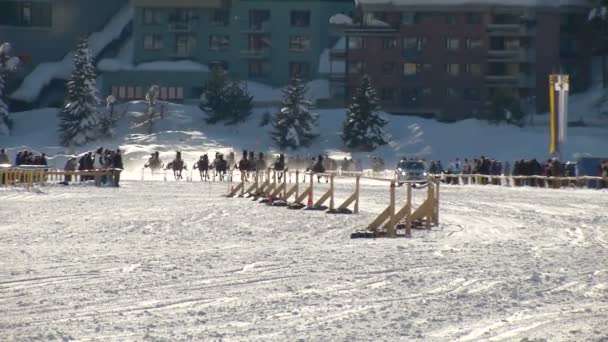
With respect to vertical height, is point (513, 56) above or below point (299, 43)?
below

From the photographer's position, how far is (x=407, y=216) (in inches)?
1057

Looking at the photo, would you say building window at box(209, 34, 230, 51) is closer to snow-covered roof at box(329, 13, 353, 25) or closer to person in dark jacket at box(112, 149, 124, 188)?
snow-covered roof at box(329, 13, 353, 25)

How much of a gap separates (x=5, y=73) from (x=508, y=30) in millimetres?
32768

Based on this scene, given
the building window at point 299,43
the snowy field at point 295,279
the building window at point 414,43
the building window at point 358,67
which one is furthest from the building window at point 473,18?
the snowy field at point 295,279

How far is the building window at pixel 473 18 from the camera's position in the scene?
9975 cm

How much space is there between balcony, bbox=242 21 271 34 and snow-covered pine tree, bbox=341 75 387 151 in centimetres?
1692

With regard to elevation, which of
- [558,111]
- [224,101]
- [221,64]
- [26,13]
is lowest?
[558,111]

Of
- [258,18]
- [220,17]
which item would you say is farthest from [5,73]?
[258,18]

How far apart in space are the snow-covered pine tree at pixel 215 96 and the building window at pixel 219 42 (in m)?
7.94

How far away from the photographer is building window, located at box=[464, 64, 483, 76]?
9912 centimetres

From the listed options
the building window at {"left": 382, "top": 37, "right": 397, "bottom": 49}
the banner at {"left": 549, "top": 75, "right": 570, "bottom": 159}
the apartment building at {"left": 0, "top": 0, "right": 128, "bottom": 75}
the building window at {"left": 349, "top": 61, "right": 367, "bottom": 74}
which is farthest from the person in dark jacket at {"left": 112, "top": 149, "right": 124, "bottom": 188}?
the apartment building at {"left": 0, "top": 0, "right": 128, "bottom": 75}

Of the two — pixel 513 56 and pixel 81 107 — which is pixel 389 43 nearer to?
pixel 513 56

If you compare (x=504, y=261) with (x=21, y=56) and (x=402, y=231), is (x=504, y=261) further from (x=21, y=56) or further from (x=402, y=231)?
(x=21, y=56)

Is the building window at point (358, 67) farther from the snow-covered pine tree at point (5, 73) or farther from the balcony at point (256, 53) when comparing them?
the snow-covered pine tree at point (5, 73)
